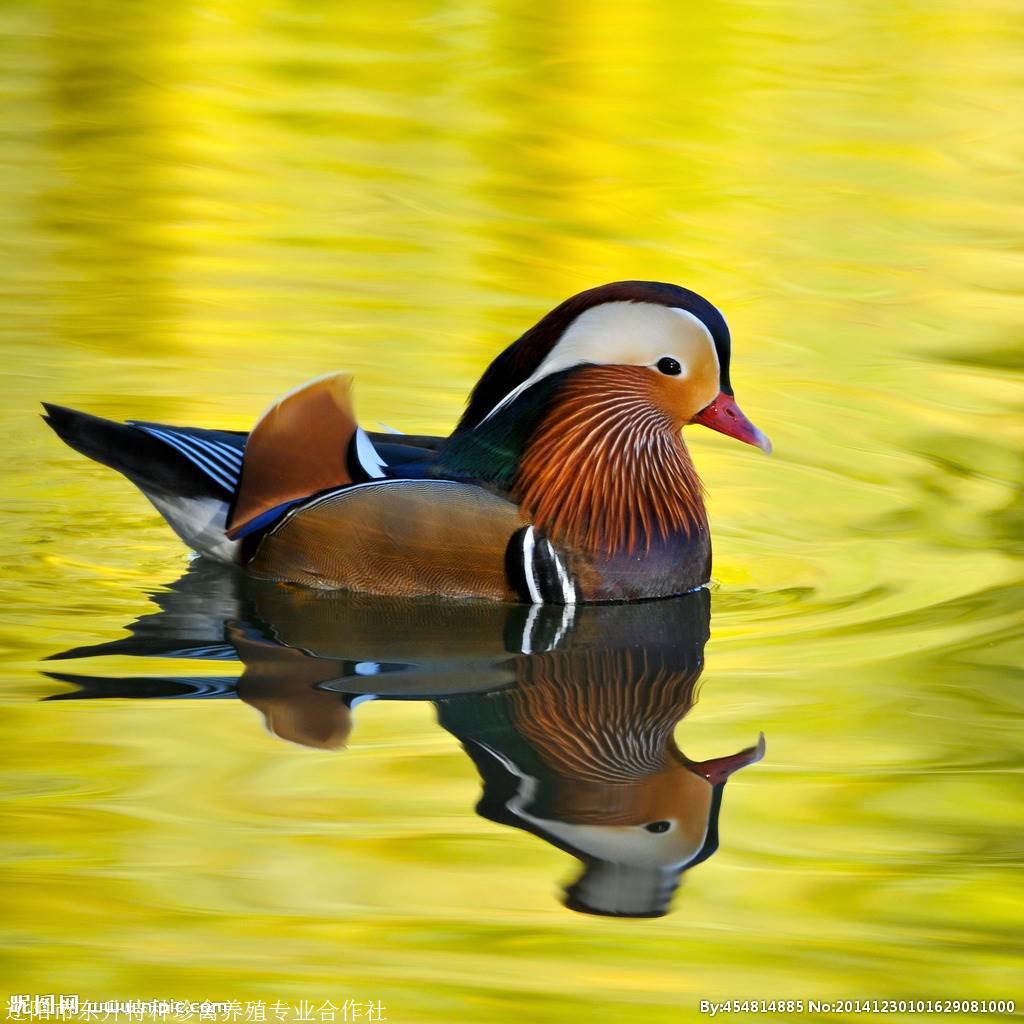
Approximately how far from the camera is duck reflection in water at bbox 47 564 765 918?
4559 mm

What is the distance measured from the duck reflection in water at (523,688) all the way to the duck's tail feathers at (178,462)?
0.61 feet

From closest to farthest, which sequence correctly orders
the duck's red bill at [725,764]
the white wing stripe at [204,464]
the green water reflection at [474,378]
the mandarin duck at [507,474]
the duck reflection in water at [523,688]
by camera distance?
the green water reflection at [474,378] < the duck reflection in water at [523,688] < the duck's red bill at [725,764] < the mandarin duck at [507,474] < the white wing stripe at [204,464]

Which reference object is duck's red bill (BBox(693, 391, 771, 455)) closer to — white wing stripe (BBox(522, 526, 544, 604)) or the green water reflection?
the green water reflection

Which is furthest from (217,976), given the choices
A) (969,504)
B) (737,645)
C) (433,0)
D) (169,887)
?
(433,0)

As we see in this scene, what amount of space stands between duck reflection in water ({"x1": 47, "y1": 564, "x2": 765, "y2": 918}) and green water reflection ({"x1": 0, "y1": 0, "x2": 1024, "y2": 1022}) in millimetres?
97

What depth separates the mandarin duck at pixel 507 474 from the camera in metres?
6.16

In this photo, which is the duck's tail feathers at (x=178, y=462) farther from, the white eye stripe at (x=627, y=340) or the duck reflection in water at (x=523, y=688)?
the white eye stripe at (x=627, y=340)

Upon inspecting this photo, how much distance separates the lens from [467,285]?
10.0 meters

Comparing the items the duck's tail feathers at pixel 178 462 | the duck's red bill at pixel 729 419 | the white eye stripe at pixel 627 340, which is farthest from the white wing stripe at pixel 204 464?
the duck's red bill at pixel 729 419

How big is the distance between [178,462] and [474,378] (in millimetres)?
2450

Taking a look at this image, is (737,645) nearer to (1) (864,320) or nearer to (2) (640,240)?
(1) (864,320)

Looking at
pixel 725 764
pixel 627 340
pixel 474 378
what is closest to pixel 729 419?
pixel 627 340

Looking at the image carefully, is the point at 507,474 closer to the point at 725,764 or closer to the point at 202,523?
the point at 202,523

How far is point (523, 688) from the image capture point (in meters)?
5.54
